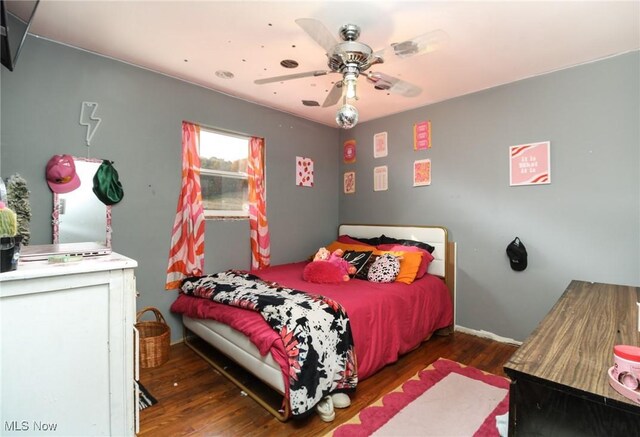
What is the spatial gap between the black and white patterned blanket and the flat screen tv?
187 centimetres

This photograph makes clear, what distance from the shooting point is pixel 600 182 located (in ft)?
7.77

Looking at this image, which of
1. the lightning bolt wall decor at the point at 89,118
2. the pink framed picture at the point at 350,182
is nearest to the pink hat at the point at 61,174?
the lightning bolt wall decor at the point at 89,118

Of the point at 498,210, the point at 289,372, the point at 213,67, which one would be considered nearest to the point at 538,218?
the point at 498,210

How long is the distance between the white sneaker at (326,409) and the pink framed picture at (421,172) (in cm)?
246

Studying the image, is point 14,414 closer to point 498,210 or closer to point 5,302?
point 5,302

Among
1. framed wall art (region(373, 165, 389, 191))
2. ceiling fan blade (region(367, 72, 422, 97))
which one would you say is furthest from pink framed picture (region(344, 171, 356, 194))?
ceiling fan blade (region(367, 72, 422, 97))

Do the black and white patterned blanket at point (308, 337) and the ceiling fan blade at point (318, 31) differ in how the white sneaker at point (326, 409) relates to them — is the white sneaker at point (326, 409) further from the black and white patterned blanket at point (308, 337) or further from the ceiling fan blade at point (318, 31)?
the ceiling fan blade at point (318, 31)

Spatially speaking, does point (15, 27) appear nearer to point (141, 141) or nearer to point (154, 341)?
point (141, 141)

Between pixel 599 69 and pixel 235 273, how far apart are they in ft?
11.6

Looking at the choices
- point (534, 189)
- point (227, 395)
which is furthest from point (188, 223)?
point (534, 189)

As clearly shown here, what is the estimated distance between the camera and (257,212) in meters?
3.35

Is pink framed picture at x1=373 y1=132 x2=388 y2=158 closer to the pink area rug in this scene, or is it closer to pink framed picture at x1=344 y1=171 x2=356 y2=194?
pink framed picture at x1=344 y1=171 x2=356 y2=194

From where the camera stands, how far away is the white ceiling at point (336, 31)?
5.80ft

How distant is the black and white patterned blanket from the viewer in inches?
64.6
